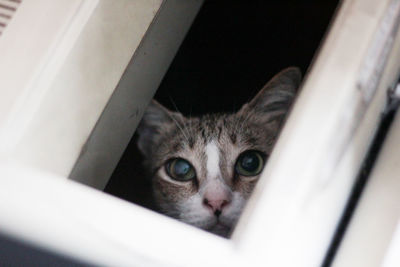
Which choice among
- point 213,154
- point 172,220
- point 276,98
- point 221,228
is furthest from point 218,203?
point 172,220

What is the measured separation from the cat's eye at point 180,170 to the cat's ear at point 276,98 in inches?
8.3

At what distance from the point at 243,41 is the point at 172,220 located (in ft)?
3.39

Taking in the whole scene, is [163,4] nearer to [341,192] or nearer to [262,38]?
[341,192]

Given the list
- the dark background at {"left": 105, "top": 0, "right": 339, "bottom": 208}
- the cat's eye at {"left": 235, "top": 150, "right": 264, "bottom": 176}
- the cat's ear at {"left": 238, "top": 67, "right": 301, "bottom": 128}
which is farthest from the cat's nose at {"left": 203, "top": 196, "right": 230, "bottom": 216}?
the dark background at {"left": 105, "top": 0, "right": 339, "bottom": 208}

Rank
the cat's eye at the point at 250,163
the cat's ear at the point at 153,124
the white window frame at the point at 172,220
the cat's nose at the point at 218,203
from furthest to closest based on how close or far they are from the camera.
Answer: the cat's ear at the point at 153,124
the cat's eye at the point at 250,163
the cat's nose at the point at 218,203
the white window frame at the point at 172,220

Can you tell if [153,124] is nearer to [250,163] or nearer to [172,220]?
[250,163]

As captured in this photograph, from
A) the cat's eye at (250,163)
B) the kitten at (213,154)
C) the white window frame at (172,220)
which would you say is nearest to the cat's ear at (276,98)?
the kitten at (213,154)

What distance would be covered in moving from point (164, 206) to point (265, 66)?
57 cm

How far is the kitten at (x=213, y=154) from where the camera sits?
1.03m

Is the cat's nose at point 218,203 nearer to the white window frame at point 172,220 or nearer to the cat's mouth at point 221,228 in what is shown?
the cat's mouth at point 221,228

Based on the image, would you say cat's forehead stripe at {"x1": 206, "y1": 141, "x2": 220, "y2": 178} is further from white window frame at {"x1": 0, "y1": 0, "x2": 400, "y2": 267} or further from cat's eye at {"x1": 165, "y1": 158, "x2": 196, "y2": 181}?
white window frame at {"x1": 0, "y1": 0, "x2": 400, "y2": 267}

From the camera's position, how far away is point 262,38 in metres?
1.42

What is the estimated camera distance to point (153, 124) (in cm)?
138

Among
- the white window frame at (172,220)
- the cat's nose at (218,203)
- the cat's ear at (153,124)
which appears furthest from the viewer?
the cat's ear at (153,124)
